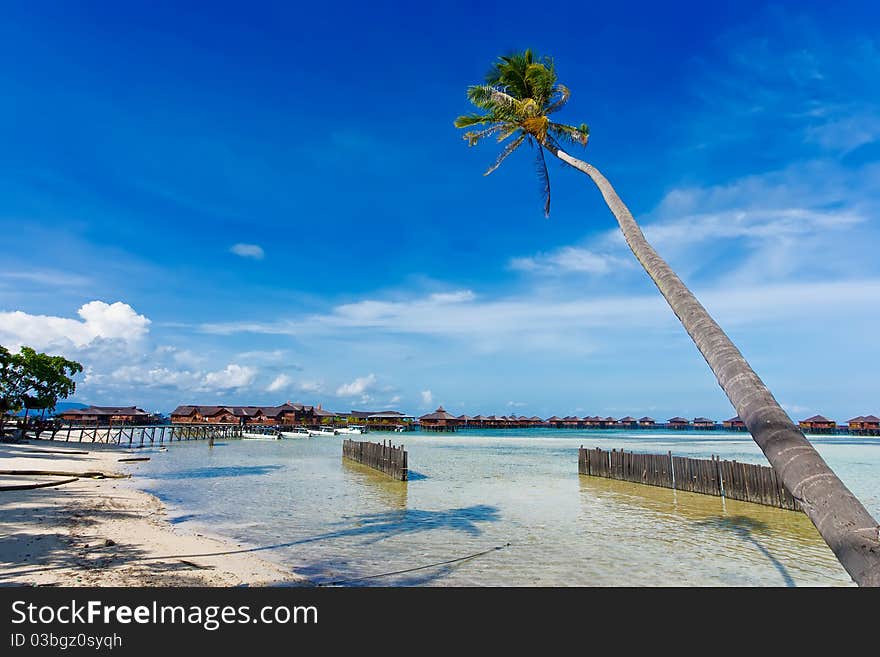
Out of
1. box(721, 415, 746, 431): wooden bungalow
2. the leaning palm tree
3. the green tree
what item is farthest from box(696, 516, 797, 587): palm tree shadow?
box(721, 415, 746, 431): wooden bungalow

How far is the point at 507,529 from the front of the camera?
1524 cm

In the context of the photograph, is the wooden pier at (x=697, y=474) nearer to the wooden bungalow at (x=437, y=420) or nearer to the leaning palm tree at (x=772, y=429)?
the leaning palm tree at (x=772, y=429)

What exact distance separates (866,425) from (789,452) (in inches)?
6094

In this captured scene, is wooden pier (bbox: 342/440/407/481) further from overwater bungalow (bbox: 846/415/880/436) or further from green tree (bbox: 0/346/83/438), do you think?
overwater bungalow (bbox: 846/415/880/436)

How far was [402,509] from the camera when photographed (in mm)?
18547

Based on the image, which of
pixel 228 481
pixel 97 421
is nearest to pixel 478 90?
pixel 228 481

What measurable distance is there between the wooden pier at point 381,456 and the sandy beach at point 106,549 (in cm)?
1228

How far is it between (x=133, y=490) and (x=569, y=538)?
18654 millimetres

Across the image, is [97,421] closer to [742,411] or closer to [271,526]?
[271,526]

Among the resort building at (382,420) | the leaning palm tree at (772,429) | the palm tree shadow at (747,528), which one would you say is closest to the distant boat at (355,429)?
the resort building at (382,420)

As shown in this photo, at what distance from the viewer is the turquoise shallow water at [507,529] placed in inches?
424

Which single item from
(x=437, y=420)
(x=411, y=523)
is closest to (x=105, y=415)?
(x=437, y=420)

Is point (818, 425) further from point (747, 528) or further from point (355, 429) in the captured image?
point (747, 528)

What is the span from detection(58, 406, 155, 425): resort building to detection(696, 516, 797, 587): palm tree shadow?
97989mm
